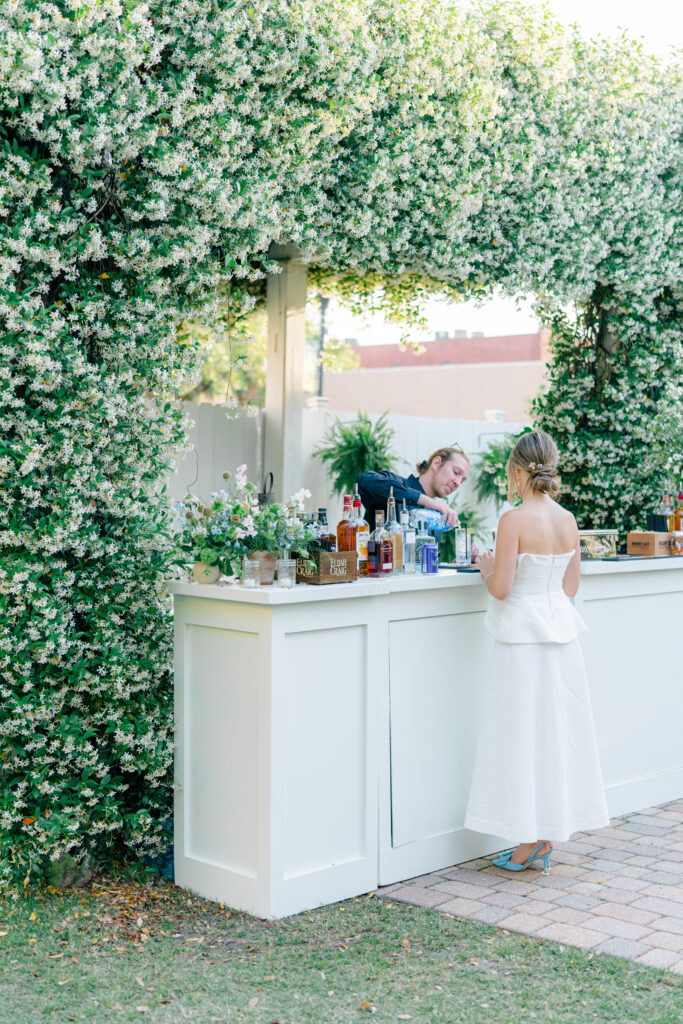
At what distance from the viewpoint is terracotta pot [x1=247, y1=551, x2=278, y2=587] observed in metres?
4.14

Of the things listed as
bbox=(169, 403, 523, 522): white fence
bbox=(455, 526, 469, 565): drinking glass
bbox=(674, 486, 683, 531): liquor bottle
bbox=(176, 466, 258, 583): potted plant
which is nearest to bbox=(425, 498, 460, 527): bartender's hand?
bbox=(455, 526, 469, 565): drinking glass

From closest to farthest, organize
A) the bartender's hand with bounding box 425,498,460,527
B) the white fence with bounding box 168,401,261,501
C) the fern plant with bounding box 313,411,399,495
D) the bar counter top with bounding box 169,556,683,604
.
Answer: the bar counter top with bounding box 169,556,683,604 < the bartender's hand with bounding box 425,498,460,527 < the white fence with bounding box 168,401,261,501 < the fern plant with bounding box 313,411,399,495

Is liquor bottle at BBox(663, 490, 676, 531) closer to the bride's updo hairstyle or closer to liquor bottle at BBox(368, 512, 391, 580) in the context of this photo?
the bride's updo hairstyle

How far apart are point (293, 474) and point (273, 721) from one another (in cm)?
352

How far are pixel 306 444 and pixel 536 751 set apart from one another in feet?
12.8

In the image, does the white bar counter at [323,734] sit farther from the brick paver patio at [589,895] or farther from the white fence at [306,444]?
the white fence at [306,444]

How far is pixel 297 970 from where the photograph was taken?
347 cm

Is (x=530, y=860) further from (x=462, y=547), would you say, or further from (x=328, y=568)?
(x=328, y=568)

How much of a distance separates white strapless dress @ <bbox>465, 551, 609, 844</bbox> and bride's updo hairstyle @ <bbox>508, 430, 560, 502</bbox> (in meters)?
0.30

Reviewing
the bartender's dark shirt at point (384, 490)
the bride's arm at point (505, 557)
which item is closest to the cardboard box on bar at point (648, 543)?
the bartender's dark shirt at point (384, 490)

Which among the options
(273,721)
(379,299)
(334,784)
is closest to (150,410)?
(273,721)

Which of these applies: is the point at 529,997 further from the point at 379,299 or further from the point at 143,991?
the point at 379,299

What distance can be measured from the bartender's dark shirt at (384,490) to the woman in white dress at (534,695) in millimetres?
882

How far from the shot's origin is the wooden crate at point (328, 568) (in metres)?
4.10
